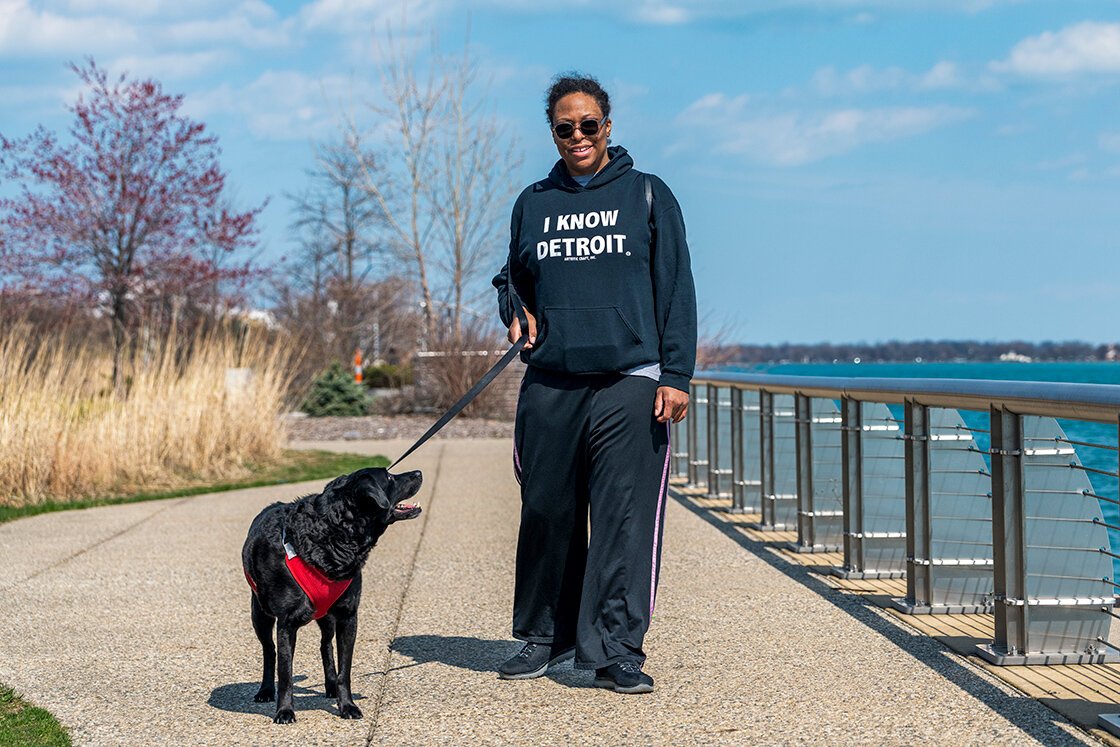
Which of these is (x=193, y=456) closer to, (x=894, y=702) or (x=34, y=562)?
(x=34, y=562)

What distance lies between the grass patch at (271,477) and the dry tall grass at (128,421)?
0.24 metres

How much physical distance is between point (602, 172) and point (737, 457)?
19.5 ft

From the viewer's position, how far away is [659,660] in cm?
529

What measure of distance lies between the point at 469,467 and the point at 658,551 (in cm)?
1025

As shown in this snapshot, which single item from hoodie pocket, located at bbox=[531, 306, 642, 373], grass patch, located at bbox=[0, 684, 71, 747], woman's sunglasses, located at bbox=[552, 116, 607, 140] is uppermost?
woman's sunglasses, located at bbox=[552, 116, 607, 140]

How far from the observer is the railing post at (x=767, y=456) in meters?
9.09

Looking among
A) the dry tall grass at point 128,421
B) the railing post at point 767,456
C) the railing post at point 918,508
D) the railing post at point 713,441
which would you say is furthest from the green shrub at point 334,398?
the railing post at point 918,508

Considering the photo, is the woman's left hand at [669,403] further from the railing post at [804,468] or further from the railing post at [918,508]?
the railing post at [804,468]

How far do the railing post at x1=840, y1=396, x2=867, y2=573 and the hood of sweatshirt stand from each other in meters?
2.56

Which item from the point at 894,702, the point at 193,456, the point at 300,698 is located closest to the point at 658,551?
the point at 894,702

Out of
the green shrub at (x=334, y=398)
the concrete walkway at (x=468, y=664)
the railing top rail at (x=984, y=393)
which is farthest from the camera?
the green shrub at (x=334, y=398)

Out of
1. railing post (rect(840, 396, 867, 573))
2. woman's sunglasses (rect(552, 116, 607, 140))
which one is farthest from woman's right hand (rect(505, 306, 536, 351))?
railing post (rect(840, 396, 867, 573))

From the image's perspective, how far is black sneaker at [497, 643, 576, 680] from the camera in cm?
498

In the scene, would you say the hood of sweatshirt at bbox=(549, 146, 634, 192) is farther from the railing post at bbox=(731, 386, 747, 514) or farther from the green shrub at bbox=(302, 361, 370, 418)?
the green shrub at bbox=(302, 361, 370, 418)
